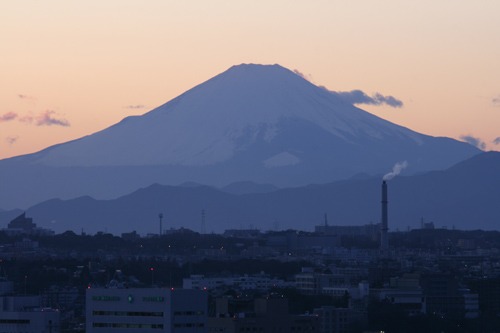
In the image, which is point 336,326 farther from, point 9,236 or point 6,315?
point 9,236

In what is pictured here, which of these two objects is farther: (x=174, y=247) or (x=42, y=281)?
(x=174, y=247)

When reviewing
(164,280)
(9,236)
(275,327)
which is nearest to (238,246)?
(9,236)

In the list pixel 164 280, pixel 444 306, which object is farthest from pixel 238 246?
pixel 444 306

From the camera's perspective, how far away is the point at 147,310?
4656cm

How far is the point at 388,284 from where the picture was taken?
347 feet

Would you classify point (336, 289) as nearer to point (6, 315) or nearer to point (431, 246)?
point (6, 315)

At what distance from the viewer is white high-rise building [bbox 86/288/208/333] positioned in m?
46.2

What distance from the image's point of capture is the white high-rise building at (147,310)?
46188 millimetres

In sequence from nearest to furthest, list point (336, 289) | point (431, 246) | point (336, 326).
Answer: point (336, 326) < point (336, 289) < point (431, 246)

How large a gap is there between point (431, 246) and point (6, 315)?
129m

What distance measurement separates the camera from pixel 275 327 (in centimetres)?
6656

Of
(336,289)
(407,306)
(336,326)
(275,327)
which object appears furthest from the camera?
(336,289)

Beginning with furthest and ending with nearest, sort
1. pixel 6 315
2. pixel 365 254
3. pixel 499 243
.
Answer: pixel 499 243
pixel 365 254
pixel 6 315

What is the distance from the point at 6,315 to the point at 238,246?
394 ft
